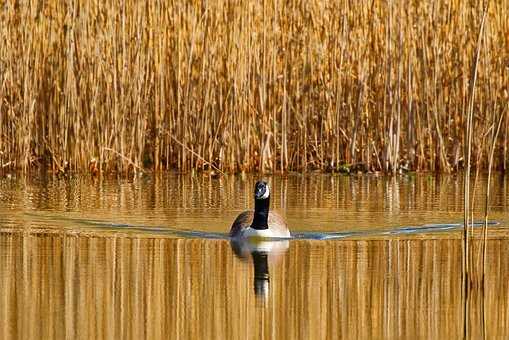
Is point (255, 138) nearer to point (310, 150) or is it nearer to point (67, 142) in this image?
point (310, 150)

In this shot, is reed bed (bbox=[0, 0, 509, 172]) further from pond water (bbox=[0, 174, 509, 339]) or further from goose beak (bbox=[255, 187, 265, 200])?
goose beak (bbox=[255, 187, 265, 200])

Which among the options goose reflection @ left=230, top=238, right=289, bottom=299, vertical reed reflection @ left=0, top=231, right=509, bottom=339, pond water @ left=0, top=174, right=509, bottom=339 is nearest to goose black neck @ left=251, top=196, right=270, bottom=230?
goose reflection @ left=230, top=238, right=289, bottom=299

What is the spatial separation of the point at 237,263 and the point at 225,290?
1408 mm

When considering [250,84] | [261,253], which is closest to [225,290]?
[261,253]

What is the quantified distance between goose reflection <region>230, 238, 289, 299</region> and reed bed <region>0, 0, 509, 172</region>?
484cm

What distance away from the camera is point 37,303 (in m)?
7.84

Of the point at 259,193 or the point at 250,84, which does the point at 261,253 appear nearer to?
the point at 259,193

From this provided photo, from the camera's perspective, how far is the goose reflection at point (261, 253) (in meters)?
8.77

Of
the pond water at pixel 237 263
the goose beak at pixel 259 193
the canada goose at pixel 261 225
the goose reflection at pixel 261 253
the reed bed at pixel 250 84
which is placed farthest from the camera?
the reed bed at pixel 250 84

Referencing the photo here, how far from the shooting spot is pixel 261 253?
34.3 ft

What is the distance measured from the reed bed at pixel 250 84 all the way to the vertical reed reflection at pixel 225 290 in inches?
194

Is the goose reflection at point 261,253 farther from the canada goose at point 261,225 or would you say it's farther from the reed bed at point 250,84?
the reed bed at point 250,84

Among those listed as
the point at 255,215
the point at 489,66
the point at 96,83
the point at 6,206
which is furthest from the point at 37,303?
the point at 489,66

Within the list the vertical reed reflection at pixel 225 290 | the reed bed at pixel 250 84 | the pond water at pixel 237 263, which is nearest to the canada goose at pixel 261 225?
the pond water at pixel 237 263
